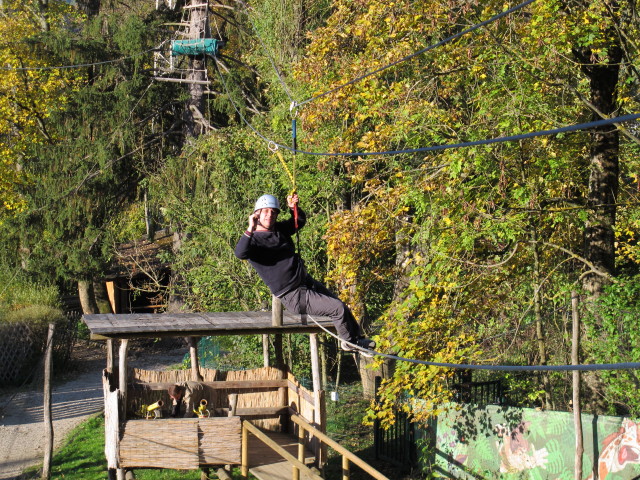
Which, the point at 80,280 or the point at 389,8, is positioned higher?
the point at 389,8

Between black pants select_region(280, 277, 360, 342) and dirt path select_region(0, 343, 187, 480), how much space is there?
8.17 meters

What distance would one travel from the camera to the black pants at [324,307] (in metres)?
8.38

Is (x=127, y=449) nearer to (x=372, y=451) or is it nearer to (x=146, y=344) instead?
(x=372, y=451)

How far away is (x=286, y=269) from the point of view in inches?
330

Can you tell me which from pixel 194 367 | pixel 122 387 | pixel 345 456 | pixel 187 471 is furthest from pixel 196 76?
pixel 345 456

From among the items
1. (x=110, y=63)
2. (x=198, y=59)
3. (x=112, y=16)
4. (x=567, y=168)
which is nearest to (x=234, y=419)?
(x=567, y=168)

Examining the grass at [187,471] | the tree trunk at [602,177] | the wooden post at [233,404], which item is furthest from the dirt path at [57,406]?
the tree trunk at [602,177]

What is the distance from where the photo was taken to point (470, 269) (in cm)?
1148

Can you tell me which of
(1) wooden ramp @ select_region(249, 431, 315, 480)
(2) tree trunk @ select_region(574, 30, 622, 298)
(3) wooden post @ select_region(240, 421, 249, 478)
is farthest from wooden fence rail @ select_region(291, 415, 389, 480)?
(2) tree trunk @ select_region(574, 30, 622, 298)

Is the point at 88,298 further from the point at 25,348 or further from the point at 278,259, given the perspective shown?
the point at 278,259

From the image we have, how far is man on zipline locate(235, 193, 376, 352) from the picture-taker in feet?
27.0

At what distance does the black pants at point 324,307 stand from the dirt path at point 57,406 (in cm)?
817

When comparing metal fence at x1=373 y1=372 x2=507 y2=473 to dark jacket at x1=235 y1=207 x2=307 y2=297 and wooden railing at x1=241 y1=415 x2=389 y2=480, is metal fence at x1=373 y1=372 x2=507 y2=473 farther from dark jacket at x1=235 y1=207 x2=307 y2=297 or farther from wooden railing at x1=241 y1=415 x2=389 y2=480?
dark jacket at x1=235 y1=207 x2=307 y2=297

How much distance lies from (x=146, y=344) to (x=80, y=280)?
405cm
